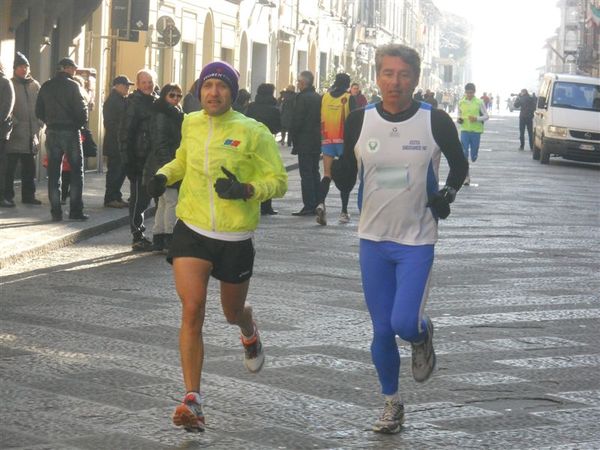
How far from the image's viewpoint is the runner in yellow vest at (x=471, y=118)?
25391mm

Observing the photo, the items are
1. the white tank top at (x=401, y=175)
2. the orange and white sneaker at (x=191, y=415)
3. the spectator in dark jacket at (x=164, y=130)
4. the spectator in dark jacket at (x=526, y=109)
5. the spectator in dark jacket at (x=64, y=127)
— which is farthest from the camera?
the spectator in dark jacket at (x=526, y=109)

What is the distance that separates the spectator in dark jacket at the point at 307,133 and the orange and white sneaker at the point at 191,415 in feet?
40.1

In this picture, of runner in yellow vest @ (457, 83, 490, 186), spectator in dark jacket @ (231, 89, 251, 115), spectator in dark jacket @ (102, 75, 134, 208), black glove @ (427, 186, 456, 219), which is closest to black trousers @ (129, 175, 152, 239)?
spectator in dark jacket @ (102, 75, 134, 208)

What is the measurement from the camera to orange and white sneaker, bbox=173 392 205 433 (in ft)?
20.1

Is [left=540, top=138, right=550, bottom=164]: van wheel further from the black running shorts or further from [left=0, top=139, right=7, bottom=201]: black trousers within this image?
the black running shorts

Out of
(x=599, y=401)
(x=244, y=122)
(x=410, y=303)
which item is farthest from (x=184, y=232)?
(x=599, y=401)

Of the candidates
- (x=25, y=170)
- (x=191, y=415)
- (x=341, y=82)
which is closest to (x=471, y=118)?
(x=341, y=82)

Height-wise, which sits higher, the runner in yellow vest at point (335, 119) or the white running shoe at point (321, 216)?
the runner in yellow vest at point (335, 119)

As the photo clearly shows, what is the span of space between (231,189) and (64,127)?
33.8 ft

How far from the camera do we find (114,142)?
1842cm

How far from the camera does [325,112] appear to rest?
1792cm

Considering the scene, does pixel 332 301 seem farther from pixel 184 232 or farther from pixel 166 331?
pixel 184 232

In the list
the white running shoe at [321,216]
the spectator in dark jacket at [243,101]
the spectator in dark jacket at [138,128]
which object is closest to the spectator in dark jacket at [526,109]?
the spectator in dark jacket at [243,101]

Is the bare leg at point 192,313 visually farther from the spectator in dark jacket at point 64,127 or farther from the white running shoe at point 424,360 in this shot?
the spectator in dark jacket at point 64,127
